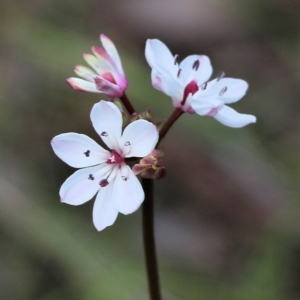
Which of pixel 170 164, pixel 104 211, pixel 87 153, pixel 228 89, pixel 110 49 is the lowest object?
pixel 104 211

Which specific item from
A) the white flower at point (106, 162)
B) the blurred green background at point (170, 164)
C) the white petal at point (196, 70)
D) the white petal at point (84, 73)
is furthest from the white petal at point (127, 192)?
the blurred green background at point (170, 164)

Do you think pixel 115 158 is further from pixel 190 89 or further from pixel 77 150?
pixel 190 89

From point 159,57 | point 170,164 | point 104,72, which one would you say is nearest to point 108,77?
point 104,72

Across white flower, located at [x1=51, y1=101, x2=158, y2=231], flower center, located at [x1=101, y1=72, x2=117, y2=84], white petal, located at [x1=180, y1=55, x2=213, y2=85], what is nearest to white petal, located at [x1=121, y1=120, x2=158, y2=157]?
white flower, located at [x1=51, y1=101, x2=158, y2=231]

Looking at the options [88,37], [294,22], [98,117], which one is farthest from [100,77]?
[294,22]

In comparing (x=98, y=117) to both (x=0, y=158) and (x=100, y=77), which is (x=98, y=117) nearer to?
(x=100, y=77)

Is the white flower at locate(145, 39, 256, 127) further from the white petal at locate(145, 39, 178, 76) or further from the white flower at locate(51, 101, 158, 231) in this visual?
the white flower at locate(51, 101, 158, 231)
